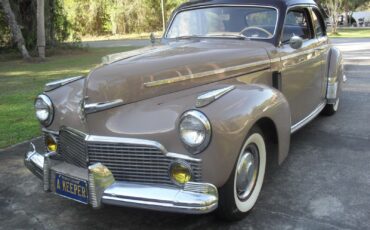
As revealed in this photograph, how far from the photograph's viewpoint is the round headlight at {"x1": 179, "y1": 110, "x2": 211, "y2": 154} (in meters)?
2.88

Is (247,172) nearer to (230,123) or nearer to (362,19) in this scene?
(230,123)

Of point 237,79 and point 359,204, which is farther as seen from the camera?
point 237,79

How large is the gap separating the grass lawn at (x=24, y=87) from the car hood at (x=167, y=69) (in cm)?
260

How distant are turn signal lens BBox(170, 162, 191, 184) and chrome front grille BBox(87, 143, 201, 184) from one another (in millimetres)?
34

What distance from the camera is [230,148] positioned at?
300 centimetres

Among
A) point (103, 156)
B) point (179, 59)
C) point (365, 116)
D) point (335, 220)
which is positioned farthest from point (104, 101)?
point (365, 116)

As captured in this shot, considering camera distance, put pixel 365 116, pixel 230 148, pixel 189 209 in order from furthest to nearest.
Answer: pixel 365 116, pixel 230 148, pixel 189 209

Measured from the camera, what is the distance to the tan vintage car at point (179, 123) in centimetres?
293

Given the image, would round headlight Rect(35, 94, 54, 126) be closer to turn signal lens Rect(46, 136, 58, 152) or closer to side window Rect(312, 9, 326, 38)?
turn signal lens Rect(46, 136, 58, 152)

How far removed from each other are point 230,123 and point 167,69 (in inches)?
31.7

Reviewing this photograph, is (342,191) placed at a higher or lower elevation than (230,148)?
lower

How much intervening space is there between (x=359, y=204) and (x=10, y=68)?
42.1ft

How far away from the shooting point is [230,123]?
2990mm

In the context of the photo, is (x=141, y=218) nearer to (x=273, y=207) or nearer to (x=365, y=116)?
(x=273, y=207)
